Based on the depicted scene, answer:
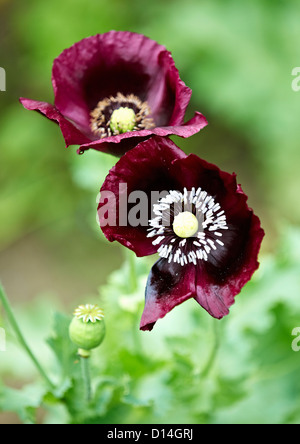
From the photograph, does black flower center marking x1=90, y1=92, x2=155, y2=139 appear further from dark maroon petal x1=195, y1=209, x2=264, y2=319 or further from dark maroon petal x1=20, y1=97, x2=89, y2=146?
dark maroon petal x1=195, y1=209, x2=264, y2=319

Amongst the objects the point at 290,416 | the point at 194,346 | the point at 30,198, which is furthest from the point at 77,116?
the point at 30,198

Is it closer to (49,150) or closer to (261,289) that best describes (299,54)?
(49,150)

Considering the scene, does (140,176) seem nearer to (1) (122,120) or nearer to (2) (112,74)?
(1) (122,120)

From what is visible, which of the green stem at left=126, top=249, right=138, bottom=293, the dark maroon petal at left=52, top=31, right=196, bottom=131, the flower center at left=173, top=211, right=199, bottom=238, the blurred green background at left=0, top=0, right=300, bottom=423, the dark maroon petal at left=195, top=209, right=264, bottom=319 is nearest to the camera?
the dark maroon petal at left=195, top=209, right=264, bottom=319

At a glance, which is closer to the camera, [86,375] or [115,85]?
[86,375]

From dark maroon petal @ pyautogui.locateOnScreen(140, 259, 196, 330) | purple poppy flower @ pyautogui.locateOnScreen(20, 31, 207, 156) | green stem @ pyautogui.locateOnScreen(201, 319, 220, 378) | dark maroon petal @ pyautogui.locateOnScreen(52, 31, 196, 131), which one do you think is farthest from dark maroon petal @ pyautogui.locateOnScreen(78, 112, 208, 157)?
green stem @ pyautogui.locateOnScreen(201, 319, 220, 378)

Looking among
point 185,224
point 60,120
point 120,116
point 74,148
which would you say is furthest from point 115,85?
point 74,148
